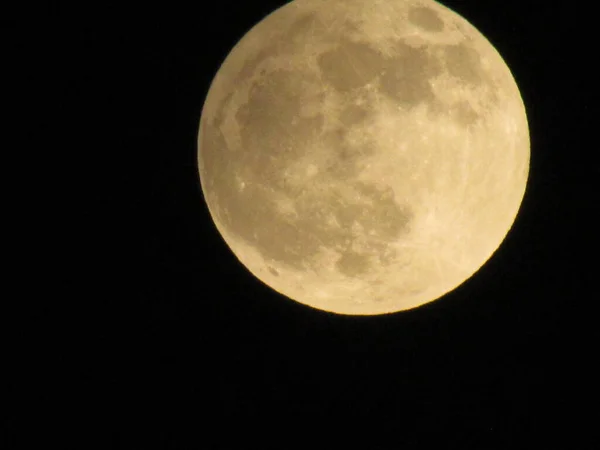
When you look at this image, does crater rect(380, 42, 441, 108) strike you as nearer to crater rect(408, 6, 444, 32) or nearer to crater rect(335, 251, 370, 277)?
crater rect(408, 6, 444, 32)

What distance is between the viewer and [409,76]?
543 centimetres

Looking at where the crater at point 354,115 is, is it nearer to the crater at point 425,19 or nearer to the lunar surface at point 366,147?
the lunar surface at point 366,147

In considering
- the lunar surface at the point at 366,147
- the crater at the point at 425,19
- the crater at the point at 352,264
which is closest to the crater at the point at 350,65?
the lunar surface at the point at 366,147

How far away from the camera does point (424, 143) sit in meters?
5.41

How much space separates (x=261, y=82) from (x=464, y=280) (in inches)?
77.5

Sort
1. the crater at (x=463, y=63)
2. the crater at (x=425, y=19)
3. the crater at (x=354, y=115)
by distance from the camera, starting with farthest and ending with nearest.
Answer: the crater at (x=425, y=19)
the crater at (x=463, y=63)
the crater at (x=354, y=115)

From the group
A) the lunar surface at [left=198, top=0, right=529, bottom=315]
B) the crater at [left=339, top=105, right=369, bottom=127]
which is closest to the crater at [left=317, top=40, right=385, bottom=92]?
the lunar surface at [left=198, top=0, right=529, bottom=315]

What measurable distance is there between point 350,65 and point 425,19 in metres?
0.64

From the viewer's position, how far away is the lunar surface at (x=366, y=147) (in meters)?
5.41

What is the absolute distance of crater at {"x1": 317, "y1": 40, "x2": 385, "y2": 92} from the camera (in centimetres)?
541

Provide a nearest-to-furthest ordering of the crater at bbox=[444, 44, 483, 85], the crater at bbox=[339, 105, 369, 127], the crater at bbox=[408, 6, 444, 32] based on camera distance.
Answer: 1. the crater at bbox=[339, 105, 369, 127]
2. the crater at bbox=[444, 44, 483, 85]
3. the crater at bbox=[408, 6, 444, 32]

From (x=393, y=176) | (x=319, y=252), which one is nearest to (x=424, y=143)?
(x=393, y=176)

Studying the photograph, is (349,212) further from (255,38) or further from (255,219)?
(255,38)

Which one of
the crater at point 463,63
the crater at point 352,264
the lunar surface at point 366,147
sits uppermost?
the crater at point 463,63
